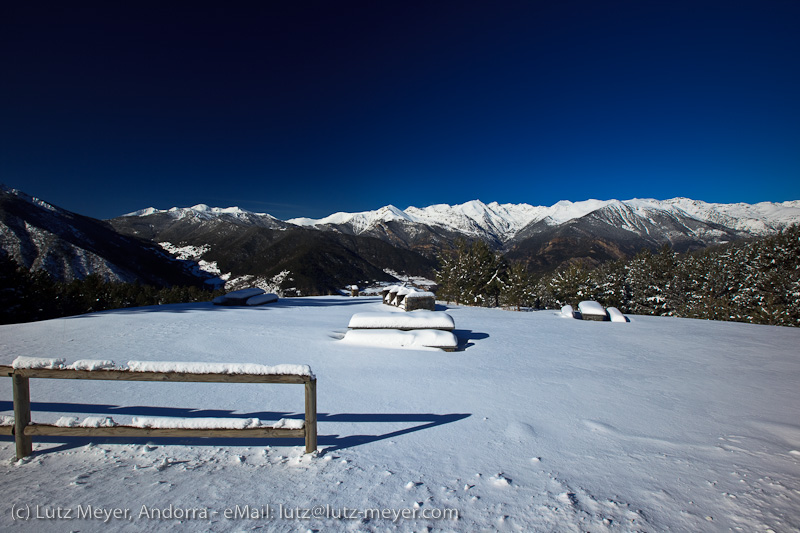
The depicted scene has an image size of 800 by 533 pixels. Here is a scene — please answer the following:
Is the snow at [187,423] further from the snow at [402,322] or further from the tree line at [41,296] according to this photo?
the tree line at [41,296]

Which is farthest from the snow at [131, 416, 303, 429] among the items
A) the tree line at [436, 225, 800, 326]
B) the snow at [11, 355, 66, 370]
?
the tree line at [436, 225, 800, 326]

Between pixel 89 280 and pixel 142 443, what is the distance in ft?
145

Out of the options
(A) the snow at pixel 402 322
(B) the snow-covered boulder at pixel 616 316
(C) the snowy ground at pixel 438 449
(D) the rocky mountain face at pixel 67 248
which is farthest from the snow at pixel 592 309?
(D) the rocky mountain face at pixel 67 248

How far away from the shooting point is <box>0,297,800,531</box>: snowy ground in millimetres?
3094

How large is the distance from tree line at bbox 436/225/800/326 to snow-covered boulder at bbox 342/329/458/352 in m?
21.0

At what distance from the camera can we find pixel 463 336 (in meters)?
11.8

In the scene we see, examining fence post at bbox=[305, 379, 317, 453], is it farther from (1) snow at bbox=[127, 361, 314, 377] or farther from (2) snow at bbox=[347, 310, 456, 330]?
(2) snow at bbox=[347, 310, 456, 330]

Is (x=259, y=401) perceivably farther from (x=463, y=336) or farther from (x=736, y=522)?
(x=463, y=336)

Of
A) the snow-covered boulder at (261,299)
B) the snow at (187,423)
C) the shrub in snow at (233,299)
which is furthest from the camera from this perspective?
the snow-covered boulder at (261,299)

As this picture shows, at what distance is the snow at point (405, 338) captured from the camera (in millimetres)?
9836

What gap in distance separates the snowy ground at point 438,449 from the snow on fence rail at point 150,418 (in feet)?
0.94

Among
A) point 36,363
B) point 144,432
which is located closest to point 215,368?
point 144,432

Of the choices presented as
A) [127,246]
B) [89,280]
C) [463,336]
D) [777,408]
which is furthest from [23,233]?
[777,408]

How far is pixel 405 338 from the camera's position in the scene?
10008mm
